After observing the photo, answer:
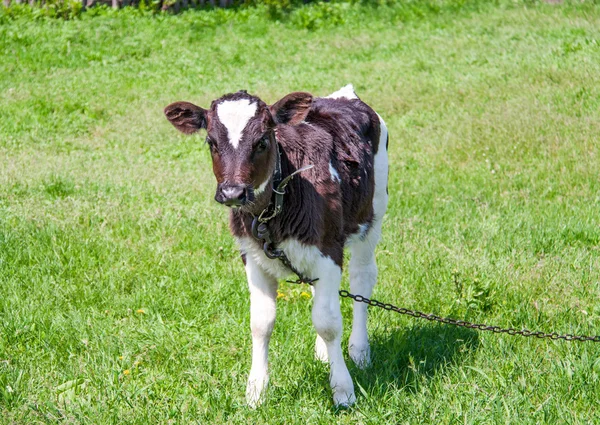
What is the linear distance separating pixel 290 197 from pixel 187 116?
0.74 metres

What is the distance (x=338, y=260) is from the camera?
4500 mm

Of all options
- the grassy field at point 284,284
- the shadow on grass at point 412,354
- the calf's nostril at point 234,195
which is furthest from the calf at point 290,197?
the grassy field at point 284,284

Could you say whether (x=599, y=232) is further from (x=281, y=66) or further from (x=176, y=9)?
(x=176, y=9)

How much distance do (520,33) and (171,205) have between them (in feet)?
34.4

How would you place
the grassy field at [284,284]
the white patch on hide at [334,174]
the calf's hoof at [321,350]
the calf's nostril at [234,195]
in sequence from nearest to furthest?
the calf's nostril at [234,195] → the grassy field at [284,284] → the white patch on hide at [334,174] → the calf's hoof at [321,350]

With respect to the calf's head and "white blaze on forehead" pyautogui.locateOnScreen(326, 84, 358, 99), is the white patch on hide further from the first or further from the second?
"white blaze on forehead" pyautogui.locateOnScreen(326, 84, 358, 99)

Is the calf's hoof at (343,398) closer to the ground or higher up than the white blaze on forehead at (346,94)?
closer to the ground

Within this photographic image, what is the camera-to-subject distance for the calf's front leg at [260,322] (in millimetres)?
4410

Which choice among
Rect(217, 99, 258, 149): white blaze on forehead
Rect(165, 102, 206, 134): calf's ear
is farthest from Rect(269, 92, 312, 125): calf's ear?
Rect(165, 102, 206, 134): calf's ear

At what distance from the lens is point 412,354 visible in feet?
15.9

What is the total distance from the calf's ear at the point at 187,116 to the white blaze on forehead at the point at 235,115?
0.25 meters

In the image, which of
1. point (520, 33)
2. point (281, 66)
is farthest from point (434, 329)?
point (520, 33)

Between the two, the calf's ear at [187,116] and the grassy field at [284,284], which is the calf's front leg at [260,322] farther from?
the calf's ear at [187,116]

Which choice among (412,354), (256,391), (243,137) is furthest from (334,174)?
(256,391)
